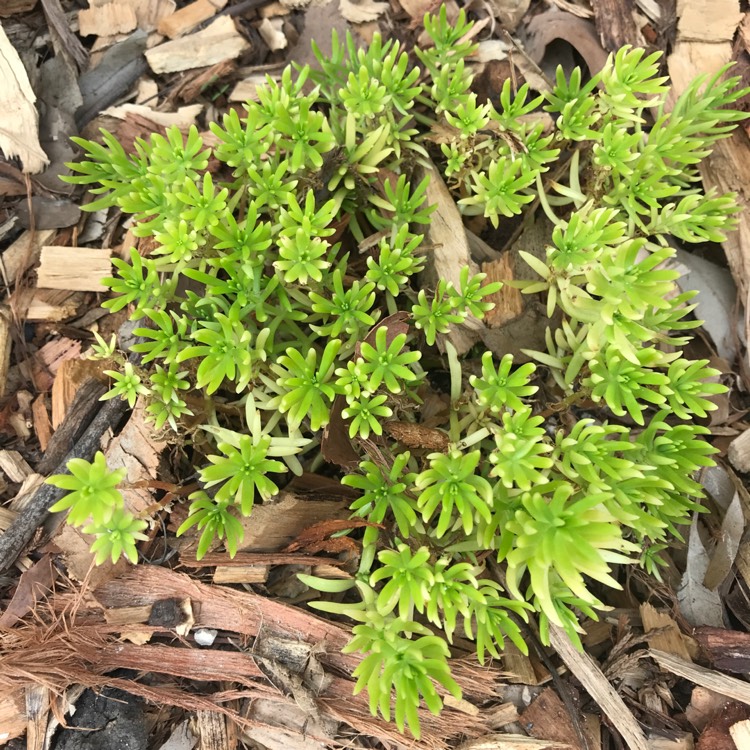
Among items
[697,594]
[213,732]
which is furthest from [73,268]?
[697,594]

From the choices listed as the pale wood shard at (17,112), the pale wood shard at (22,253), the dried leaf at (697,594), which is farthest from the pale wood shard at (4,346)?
the dried leaf at (697,594)

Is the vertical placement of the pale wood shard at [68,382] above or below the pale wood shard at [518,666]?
above

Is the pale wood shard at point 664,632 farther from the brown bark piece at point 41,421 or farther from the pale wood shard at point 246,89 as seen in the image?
the pale wood shard at point 246,89

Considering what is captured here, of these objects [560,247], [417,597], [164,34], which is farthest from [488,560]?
[164,34]

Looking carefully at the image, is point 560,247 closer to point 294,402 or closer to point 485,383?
point 485,383

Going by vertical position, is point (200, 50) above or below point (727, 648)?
above

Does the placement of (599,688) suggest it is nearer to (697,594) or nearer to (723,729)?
(723,729)
